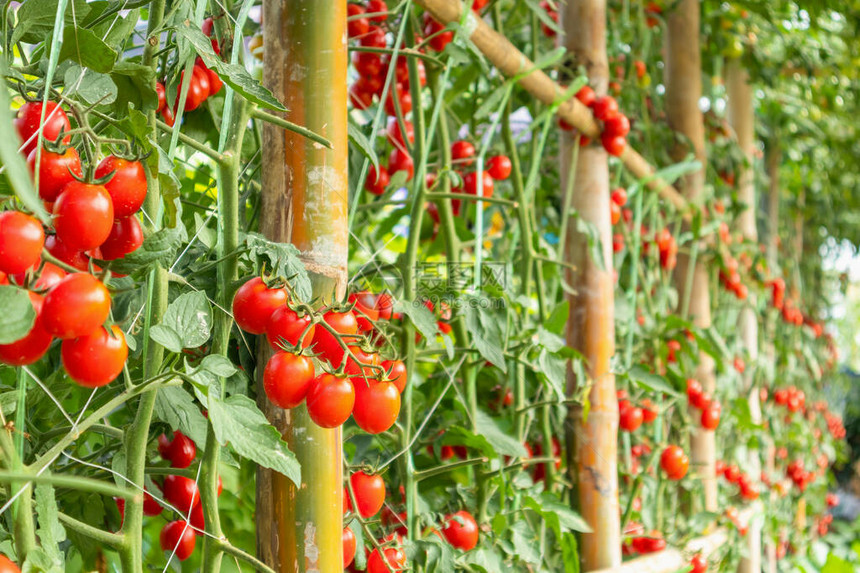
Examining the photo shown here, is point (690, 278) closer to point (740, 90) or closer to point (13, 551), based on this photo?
point (740, 90)

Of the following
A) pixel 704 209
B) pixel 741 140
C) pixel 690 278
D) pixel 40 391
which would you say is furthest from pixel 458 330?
pixel 741 140

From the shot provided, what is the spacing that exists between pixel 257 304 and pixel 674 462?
3.84ft

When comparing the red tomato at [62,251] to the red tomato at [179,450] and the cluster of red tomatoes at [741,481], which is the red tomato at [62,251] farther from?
→ the cluster of red tomatoes at [741,481]

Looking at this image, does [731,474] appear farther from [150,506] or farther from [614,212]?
[150,506]

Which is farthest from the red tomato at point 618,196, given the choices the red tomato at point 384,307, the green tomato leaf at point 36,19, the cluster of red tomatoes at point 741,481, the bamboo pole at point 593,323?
the green tomato leaf at point 36,19

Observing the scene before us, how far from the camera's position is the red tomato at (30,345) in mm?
363

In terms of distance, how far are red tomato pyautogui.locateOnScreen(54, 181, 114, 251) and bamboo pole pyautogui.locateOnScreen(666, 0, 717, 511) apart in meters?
1.84

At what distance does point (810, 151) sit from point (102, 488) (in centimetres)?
384

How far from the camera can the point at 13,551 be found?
1.47 feet

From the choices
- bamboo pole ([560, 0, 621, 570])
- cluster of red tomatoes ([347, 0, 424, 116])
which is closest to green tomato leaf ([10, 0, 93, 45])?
cluster of red tomatoes ([347, 0, 424, 116])

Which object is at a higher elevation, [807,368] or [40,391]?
[40,391]

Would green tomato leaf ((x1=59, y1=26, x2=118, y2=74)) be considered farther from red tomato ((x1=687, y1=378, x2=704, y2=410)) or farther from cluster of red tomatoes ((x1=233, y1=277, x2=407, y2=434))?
red tomato ((x1=687, y1=378, x2=704, y2=410))

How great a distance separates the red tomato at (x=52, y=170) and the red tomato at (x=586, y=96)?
1.11 meters

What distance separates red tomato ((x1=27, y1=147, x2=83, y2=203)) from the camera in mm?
397
